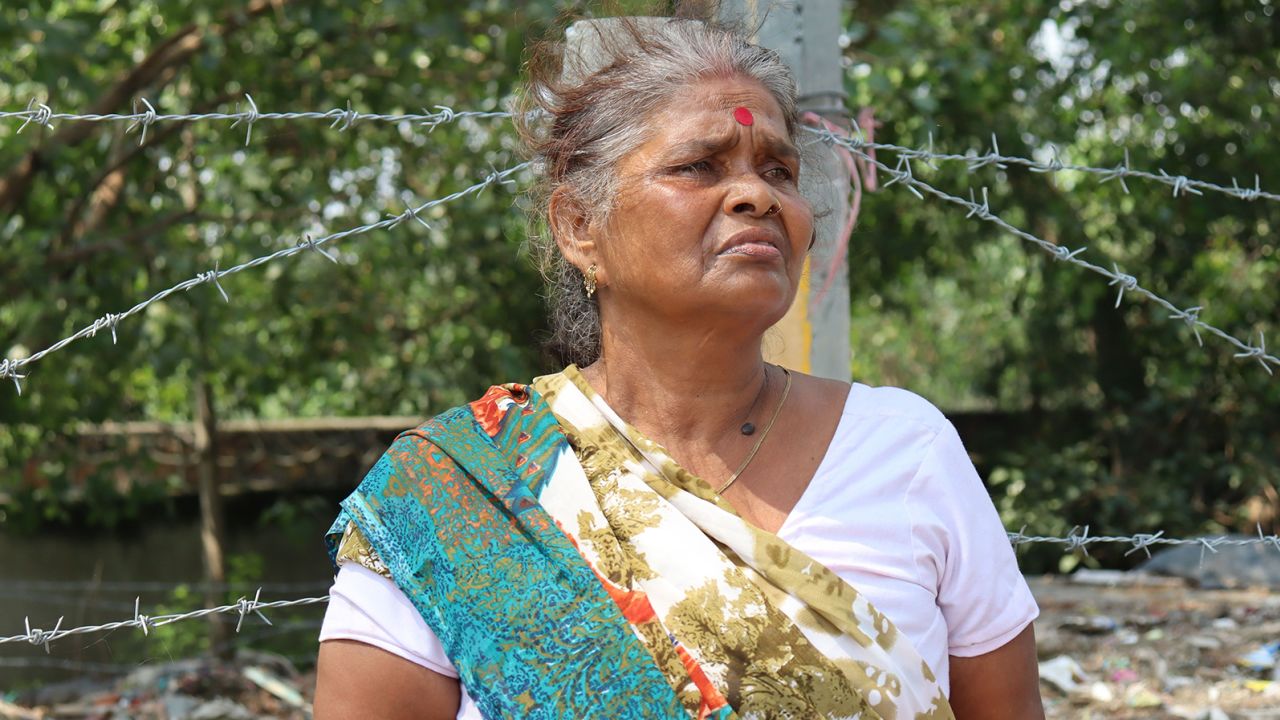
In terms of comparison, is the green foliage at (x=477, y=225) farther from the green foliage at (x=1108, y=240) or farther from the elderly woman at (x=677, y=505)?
the elderly woman at (x=677, y=505)

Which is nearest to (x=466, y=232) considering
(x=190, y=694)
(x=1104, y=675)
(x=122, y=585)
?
(x=122, y=585)

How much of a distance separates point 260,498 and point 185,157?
2.28m

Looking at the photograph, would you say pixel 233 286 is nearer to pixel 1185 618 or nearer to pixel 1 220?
pixel 1 220

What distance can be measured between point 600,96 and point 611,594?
0.67 metres

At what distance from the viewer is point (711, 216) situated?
1.62 m

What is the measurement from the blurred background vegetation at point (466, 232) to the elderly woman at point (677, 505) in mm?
473

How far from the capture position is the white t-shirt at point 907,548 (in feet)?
4.88

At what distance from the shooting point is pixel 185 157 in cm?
571

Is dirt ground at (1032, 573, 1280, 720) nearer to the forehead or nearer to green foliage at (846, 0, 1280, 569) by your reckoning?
green foliage at (846, 0, 1280, 569)

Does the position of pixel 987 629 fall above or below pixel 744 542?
below

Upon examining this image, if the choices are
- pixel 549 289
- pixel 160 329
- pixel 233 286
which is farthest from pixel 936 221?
pixel 549 289

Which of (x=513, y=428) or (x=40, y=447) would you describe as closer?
(x=513, y=428)

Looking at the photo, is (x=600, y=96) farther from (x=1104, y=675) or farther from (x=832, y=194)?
(x=1104, y=675)

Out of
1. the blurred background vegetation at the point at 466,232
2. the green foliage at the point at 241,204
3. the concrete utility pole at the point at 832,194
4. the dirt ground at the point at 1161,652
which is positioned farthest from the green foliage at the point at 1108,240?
the concrete utility pole at the point at 832,194
